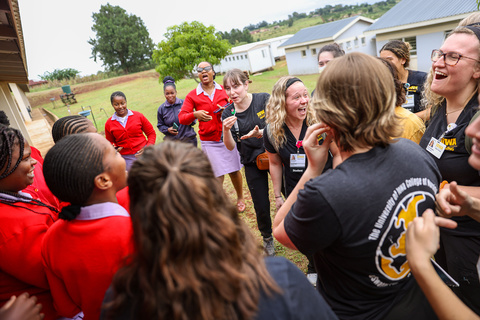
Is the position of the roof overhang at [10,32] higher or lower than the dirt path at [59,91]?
higher

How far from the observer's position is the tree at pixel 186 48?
19531mm

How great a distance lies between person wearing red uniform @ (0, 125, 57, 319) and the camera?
155cm

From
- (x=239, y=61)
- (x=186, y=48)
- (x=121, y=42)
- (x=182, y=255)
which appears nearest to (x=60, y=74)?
(x=121, y=42)

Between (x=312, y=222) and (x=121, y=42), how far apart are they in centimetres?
7456

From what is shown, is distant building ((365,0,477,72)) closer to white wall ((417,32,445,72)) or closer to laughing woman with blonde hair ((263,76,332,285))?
white wall ((417,32,445,72))

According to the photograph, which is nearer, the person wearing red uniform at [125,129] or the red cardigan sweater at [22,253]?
the red cardigan sweater at [22,253]

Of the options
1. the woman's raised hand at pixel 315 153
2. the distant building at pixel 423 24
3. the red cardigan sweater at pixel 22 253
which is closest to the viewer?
the red cardigan sweater at pixel 22 253

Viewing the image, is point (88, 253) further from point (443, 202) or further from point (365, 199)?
point (443, 202)

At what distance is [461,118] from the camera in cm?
203

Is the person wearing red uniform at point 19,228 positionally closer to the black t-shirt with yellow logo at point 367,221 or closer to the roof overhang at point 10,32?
the black t-shirt with yellow logo at point 367,221

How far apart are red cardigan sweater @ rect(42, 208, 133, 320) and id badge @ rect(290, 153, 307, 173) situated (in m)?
1.80

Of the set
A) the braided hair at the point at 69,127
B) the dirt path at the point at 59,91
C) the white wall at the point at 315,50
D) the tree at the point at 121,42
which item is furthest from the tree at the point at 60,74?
the braided hair at the point at 69,127

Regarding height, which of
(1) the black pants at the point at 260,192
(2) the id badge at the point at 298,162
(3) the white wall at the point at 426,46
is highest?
(2) the id badge at the point at 298,162

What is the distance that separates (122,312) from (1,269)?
1168 millimetres
